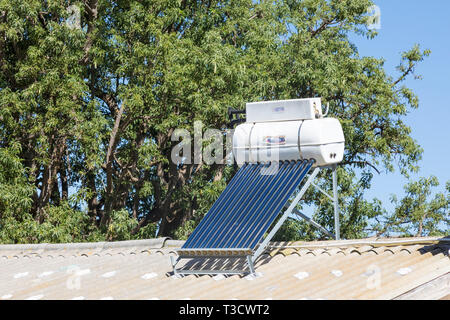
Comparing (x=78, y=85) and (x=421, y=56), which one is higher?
(x=421, y=56)

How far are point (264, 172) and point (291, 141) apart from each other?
22.4 inches

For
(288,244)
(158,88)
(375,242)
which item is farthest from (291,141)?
(158,88)

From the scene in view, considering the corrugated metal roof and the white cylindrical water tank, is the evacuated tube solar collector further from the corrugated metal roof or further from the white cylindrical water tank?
the corrugated metal roof

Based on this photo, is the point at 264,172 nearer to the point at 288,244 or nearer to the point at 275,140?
the point at 275,140

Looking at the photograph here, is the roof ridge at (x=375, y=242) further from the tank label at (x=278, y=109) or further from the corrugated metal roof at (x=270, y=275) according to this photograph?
the tank label at (x=278, y=109)

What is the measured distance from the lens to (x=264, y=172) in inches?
397

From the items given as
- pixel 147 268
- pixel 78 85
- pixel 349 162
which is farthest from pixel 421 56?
pixel 147 268

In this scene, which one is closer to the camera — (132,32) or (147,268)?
(147,268)

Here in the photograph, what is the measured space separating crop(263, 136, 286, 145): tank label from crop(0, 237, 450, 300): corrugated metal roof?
1.44 metres

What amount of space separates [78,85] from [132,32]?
2.68 meters

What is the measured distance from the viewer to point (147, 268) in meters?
10.0

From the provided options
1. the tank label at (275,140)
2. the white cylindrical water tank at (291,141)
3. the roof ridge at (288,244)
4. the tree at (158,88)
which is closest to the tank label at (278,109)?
the white cylindrical water tank at (291,141)
